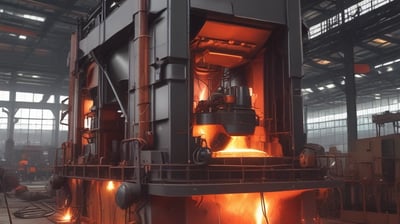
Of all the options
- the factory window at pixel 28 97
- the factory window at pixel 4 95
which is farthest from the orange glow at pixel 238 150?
the factory window at pixel 28 97

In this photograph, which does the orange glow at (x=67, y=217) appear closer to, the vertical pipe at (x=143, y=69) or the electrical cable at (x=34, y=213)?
the electrical cable at (x=34, y=213)

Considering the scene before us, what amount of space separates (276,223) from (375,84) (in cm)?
2534

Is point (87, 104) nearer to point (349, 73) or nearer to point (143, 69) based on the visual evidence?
point (143, 69)

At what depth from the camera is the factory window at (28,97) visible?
35156mm

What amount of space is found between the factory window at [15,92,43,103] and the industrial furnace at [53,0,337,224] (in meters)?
30.2

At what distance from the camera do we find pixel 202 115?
20.3 ft

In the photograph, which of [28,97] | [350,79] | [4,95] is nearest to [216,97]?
[350,79]

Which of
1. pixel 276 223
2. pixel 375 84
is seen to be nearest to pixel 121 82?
pixel 276 223

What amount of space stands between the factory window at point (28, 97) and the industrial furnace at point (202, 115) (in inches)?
1188

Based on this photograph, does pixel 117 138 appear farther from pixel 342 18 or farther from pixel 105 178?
pixel 342 18

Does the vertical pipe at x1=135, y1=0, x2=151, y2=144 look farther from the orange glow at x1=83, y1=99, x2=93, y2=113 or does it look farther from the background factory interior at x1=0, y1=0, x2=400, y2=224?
the orange glow at x1=83, y1=99, x2=93, y2=113

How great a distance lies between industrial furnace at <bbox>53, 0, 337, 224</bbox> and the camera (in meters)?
5.21

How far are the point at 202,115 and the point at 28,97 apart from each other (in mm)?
33762

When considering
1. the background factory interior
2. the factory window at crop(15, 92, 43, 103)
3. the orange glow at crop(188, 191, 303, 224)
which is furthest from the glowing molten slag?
the factory window at crop(15, 92, 43, 103)
